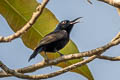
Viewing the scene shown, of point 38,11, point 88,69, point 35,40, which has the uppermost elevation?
point 38,11

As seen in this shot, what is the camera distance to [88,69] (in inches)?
154

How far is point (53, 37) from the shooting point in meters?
4.75

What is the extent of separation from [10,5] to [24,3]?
151mm

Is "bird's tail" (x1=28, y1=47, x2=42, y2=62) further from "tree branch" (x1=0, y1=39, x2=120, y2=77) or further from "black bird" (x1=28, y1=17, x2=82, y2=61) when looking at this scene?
"tree branch" (x1=0, y1=39, x2=120, y2=77)

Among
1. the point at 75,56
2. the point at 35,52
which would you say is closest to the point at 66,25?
the point at 35,52

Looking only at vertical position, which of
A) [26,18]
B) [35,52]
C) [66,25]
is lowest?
[66,25]

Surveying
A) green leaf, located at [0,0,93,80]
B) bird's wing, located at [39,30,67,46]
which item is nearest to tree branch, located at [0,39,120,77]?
green leaf, located at [0,0,93,80]

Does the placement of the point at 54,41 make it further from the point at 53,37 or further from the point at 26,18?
the point at 26,18

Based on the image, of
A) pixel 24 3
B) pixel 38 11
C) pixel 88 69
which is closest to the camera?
pixel 38 11

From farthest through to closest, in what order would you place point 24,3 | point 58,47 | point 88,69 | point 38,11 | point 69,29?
point 69,29 → point 58,47 → point 24,3 → point 88,69 → point 38,11

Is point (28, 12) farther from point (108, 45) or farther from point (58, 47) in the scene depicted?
point (108, 45)

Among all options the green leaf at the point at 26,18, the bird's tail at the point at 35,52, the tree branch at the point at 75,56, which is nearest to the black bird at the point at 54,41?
the bird's tail at the point at 35,52

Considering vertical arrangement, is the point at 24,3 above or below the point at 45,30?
above

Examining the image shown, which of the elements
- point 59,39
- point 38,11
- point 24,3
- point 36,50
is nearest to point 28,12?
Answer: point 24,3
